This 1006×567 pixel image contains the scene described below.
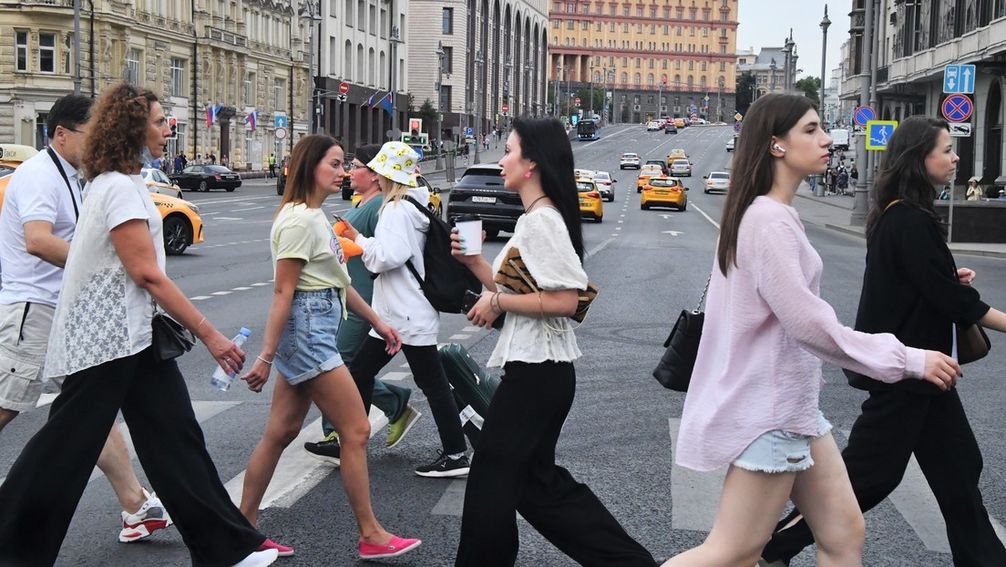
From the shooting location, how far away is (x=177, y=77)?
67.0 meters

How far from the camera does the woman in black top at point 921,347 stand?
4414 millimetres

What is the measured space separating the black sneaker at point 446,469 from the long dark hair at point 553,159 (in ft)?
8.43

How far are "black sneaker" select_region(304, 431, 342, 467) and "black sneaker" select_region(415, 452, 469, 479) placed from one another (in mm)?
456

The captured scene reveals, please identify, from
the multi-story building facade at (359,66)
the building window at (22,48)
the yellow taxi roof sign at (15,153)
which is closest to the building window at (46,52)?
the building window at (22,48)

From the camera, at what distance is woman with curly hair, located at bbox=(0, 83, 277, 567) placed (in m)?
4.38

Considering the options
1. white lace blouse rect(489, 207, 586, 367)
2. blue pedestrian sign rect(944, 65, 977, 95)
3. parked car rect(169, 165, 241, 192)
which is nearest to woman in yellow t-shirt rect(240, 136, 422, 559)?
white lace blouse rect(489, 207, 586, 367)

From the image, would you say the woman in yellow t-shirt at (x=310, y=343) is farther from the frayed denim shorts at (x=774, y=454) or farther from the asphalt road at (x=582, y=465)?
the frayed denim shorts at (x=774, y=454)

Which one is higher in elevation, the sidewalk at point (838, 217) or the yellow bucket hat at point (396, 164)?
the yellow bucket hat at point (396, 164)

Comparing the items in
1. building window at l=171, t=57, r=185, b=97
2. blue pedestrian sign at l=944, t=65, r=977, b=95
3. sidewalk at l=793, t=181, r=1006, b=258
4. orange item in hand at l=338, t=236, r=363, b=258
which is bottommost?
sidewalk at l=793, t=181, r=1006, b=258

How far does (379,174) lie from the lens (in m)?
6.12

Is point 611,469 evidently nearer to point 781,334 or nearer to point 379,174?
point 379,174

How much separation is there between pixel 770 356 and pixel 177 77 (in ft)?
219

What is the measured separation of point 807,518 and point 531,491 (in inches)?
34.8

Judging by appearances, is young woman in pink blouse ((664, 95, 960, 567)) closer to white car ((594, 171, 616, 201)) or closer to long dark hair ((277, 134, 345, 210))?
long dark hair ((277, 134, 345, 210))
